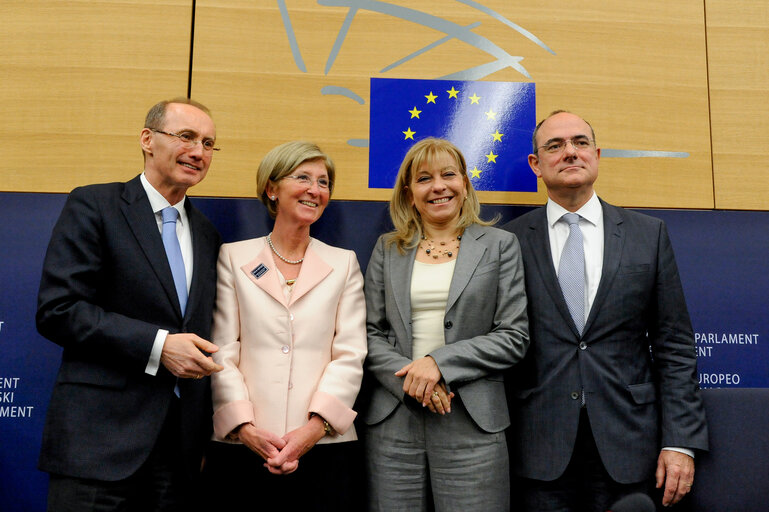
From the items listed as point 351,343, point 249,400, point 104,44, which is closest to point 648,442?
point 351,343

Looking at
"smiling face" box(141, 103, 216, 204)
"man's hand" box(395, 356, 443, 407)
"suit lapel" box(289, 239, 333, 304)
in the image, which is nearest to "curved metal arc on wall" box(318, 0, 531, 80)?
"smiling face" box(141, 103, 216, 204)

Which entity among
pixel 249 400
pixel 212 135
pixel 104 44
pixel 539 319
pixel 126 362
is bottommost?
pixel 249 400

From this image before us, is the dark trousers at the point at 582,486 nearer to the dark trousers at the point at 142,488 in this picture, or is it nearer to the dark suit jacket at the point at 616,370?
the dark suit jacket at the point at 616,370

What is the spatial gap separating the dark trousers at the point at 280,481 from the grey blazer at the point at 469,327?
22 cm

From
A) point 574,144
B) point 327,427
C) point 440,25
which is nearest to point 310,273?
point 327,427

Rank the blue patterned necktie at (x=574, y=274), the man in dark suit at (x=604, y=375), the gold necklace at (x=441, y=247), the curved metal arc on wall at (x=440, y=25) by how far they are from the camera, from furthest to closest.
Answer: the curved metal arc on wall at (x=440, y=25) → the gold necklace at (x=441, y=247) → the blue patterned necktie at (x=574, y=274) → the man in dark suit at (x=604, y=375)

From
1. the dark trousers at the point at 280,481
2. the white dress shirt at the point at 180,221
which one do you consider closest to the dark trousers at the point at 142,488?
the dark trousers at the point at 280,481

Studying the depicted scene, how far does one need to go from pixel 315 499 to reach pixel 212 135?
4.75 ft

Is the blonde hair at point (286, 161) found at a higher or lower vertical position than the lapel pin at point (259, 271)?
higher

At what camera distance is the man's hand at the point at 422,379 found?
1.94 m

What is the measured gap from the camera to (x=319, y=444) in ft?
6.72

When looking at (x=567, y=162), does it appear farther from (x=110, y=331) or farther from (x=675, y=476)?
(x=110, y=331)

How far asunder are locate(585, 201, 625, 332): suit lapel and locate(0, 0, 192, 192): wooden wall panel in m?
2.15

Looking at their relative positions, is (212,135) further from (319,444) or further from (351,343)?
(319,444)
